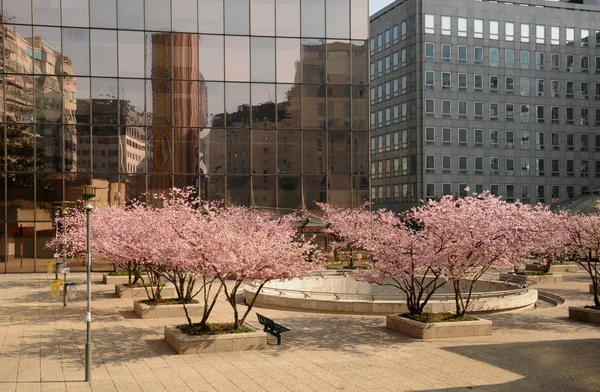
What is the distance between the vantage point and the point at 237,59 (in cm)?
5175

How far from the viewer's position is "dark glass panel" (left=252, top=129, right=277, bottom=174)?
51.8 meters

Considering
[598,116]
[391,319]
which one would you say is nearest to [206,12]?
[391,319]

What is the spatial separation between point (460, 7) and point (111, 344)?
7953cm

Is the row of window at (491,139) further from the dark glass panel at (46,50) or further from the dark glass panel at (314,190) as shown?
the dark glass panel at (46,50)

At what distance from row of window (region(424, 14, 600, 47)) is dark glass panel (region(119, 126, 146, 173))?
5137cm

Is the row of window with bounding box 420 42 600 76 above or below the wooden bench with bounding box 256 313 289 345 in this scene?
above

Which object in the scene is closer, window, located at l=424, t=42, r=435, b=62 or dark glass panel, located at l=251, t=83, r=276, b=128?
dark glass panel, located at l=251, t=83, r=276, b=128

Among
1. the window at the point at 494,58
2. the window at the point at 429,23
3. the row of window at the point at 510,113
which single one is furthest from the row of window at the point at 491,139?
the window at the point at 429,23

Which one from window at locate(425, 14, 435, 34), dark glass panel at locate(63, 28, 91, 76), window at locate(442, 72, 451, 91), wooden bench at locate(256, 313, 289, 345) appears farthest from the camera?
window at locate(442, 72, 451, 91)

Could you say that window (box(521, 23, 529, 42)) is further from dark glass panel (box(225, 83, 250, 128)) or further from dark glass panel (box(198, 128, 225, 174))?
dark glass panel (box(198, 128, 225, 174))

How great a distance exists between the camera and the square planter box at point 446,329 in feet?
74.4

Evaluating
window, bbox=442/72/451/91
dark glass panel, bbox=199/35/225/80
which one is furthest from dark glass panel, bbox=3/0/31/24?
window, bbox=442/72/451/91

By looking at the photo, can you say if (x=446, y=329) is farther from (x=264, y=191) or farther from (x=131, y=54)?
(x=131, y=54)

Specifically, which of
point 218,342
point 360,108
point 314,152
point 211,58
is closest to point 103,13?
point 211,58
